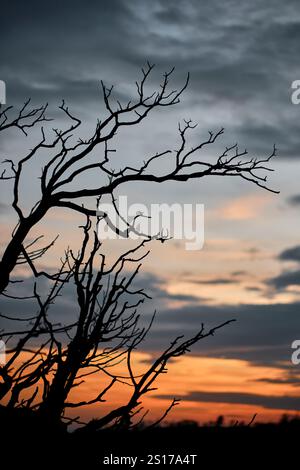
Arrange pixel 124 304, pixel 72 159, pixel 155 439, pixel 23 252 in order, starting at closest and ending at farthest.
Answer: pixel 124 304 < pixel 155 439 < pixel 23 252 < pixel 72 159

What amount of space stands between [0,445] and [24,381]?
0.59 meters

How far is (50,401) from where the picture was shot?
5.68m
